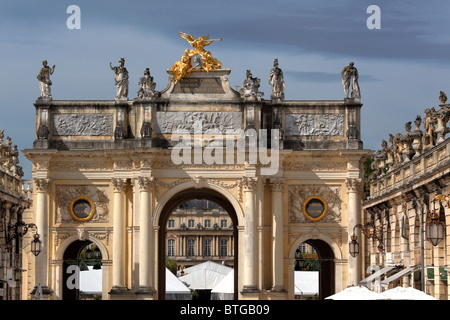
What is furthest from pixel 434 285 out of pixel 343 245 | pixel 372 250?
pixel 372 250

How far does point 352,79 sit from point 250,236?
10695 mm

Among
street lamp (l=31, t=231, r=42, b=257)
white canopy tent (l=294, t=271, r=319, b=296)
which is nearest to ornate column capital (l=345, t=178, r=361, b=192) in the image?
street lamp (l=31, t=231, r=42, b=257)

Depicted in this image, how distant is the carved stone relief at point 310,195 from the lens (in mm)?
61375

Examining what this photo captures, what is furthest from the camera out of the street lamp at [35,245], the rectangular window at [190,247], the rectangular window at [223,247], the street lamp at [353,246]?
the rectangular window at [190,247]

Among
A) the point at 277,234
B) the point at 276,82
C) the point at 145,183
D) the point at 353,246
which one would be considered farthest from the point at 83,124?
the point at 353,246

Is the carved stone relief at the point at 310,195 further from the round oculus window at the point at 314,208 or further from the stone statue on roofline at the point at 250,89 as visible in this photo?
the stone statue on roofline at the point at 250,89

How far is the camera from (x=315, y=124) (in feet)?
202

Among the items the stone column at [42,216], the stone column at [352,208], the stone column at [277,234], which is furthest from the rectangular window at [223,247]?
the stone column at [42,216]

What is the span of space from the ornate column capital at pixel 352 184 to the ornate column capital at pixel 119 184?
12350 millimetres

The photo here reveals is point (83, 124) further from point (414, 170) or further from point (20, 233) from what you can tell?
point (414, 170)

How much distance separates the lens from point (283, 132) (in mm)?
61219

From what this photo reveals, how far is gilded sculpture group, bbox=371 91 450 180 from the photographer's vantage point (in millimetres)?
50000

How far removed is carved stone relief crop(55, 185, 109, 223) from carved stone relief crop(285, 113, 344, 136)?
11.0 metres
